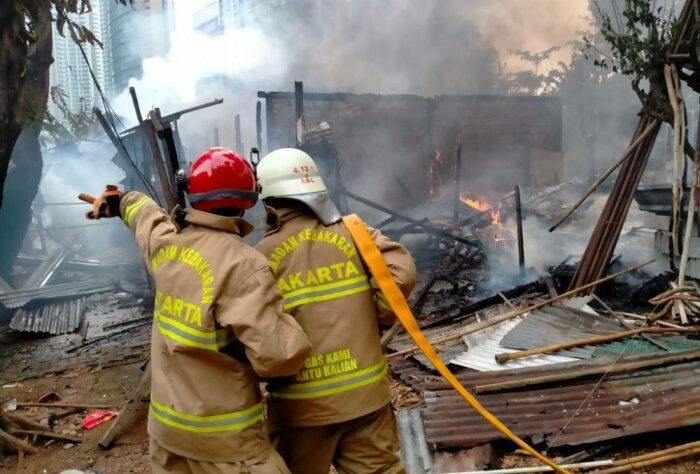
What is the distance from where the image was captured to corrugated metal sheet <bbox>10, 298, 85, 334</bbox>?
8.20 m

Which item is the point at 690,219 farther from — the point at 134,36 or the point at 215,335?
the point at 134,36

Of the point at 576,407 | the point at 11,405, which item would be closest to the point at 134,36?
the point at 11,405

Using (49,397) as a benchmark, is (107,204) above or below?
above

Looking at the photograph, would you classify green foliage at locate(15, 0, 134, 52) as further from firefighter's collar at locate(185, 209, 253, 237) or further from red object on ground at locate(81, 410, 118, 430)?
firefighter's collar at locate(185, 209, 253, 237)

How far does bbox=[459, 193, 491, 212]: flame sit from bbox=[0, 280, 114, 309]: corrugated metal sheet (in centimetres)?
947

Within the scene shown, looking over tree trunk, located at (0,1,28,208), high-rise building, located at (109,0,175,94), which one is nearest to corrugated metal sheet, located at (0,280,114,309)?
tree trunk, located at (0,1,28,208)

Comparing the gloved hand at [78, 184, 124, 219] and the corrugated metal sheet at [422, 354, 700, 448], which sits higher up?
the gloved hand at [78, 184, 124, 219]

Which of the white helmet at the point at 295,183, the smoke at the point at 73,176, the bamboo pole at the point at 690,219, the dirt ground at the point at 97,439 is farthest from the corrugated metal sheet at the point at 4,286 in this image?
the bamboo pole at the point at 690,219

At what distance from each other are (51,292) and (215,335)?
30.8 feet

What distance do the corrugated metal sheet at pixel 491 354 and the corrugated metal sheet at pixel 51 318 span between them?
21.3ft

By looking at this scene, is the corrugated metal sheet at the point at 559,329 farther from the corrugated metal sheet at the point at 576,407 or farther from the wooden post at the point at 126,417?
the wooden post at the point at 126,417

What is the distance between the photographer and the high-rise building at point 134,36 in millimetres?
35000

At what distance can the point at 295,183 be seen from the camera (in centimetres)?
236

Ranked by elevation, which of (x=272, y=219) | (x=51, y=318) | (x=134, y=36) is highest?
(x=134, y=36)
